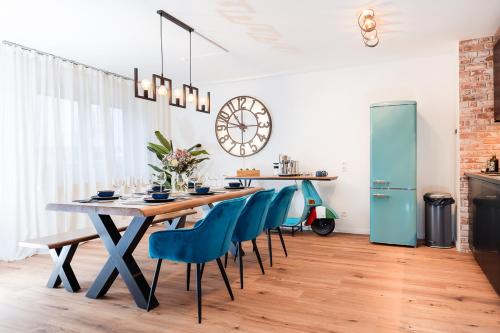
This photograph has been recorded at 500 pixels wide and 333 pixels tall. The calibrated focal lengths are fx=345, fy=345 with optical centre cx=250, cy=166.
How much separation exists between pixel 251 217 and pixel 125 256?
1086 millimetres

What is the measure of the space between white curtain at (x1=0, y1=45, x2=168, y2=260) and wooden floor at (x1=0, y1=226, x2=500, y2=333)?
666 millimetres

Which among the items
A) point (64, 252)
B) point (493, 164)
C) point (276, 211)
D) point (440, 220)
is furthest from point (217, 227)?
point (493, 164)

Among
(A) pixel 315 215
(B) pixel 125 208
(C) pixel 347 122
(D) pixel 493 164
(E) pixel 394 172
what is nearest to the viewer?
(B) pixel 125 208

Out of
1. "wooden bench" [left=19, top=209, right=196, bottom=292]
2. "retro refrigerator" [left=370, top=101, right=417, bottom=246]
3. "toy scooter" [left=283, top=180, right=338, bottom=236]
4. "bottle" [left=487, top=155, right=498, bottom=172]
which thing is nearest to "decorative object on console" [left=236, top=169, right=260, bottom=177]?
"toy scooter" [left=283, top=180, right=338, bottom=236]

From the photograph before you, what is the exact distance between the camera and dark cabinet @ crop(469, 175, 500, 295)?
8.54 feet

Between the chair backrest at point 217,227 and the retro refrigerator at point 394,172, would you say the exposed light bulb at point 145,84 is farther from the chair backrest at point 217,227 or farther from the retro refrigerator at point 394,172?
the retro refrigerator at point 394,172

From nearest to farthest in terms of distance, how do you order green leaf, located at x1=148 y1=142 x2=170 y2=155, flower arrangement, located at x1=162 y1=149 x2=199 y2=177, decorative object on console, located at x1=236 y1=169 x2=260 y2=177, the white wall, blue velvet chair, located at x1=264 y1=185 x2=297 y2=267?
flower arrangement, located at x1=162 y1=149 x2=199 y2=177, blue velvet chair, located at x1=264 y1=185 x2=297 y2=267, green leaf, located at x1=148 y1=142 x2=170 y2=155, the white wall, decorative object on console, located at x1=236 y1=169 x2=260 y2=177

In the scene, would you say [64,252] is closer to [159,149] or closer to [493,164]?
[159,149]

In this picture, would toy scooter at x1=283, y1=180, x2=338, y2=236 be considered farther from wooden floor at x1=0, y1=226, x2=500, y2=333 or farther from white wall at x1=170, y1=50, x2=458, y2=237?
wooden floor at x1=0, y1=226, x2=500, y2=333

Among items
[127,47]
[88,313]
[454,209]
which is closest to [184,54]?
[127,47]

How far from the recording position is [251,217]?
3.08 m

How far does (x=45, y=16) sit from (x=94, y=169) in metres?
2.27

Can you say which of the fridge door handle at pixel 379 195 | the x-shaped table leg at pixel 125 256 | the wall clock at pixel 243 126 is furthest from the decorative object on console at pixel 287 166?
the x-shaped table leg at pixel 125 256

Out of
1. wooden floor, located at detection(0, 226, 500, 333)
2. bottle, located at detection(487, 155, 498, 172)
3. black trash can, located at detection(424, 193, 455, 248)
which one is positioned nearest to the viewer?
wooden floor, located at detection(0, 226, 500, 333)
